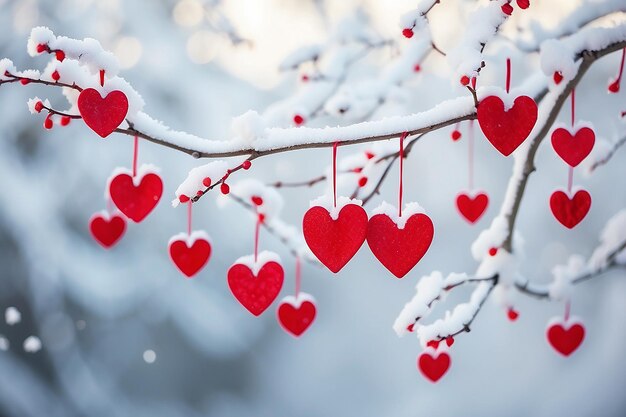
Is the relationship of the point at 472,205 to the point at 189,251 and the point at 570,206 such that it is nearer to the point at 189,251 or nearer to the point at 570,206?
the point at 570,206

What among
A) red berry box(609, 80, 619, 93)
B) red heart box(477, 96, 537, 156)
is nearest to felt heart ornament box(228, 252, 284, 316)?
red heart box(477, 96, 537, 156)

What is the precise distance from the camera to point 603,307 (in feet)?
14.5

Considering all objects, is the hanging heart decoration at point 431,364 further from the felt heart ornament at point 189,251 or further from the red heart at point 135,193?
the red heart at point 135,193

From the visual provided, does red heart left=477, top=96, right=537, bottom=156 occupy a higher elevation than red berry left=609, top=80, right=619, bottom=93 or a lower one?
lower

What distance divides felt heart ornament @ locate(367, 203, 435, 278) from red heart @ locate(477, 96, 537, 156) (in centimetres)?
18

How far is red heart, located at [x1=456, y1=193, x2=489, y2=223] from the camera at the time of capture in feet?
5.29

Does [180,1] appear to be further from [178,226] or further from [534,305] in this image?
[534,305]

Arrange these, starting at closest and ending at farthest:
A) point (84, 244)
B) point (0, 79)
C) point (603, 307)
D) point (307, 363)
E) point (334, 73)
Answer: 1. point (0, 79)
2. point (334, 73)
3. point (603, 307)
4. point (84, 244)
5. point (307, 363)

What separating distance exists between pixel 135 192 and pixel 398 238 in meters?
0.53

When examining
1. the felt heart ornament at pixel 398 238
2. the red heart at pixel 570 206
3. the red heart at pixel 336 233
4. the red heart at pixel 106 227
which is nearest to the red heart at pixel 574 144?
the red heart at pixel 570 206

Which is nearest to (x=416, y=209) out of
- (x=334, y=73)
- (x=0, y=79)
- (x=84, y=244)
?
(x=0, y=79)

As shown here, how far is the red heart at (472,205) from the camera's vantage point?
5.29ft

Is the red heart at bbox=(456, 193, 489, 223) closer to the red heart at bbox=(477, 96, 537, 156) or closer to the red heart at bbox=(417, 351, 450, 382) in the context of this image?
the red heart at bbox=(417, 351, 450, 382)

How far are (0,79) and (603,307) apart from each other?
14.9 feet
